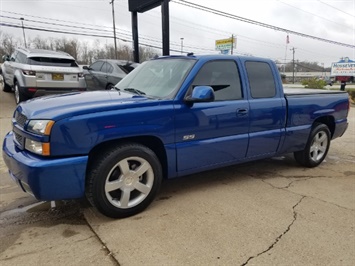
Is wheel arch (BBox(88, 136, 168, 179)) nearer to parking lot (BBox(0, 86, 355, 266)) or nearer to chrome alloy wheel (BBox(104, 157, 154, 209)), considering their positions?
chrome alloy wheel (BBox(104, 157, 154, 209))

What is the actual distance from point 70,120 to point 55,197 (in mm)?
740

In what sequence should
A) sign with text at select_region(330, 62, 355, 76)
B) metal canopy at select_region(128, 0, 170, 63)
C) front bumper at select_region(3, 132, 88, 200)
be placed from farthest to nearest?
sign with text at select_region(330, 62, 355, 76) → metal canopy at select_region(128, 0, 170, 63) → front bumper at select_region(3, 132, 88, 200)

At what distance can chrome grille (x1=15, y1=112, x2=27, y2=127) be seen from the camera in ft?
9.76

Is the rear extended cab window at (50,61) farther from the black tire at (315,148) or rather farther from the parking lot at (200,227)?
the black tire at (315,148)

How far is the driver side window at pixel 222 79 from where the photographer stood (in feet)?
12.1

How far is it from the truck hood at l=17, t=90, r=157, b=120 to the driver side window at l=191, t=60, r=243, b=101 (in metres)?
0.84

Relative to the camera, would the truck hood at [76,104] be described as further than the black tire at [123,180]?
No

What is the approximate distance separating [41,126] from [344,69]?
106 ft

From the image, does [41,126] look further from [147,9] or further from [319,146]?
[147,9]

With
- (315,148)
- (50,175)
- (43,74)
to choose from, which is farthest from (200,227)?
(43,74)

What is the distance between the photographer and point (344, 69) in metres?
29.0

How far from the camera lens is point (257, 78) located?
4.21 m

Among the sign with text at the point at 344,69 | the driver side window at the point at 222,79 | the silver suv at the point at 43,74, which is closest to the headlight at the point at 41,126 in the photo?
the driver side window at the point at 222,79

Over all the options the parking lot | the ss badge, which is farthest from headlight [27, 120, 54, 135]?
the ss badge
